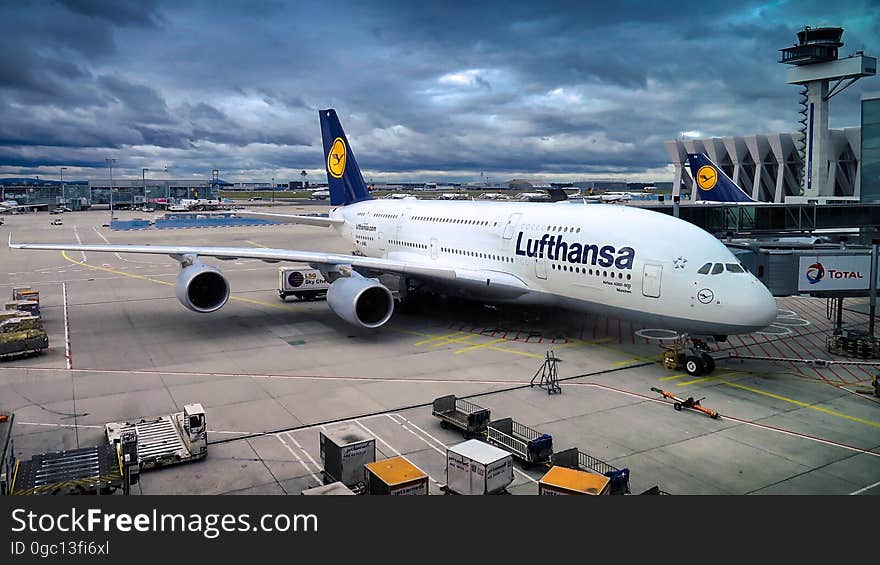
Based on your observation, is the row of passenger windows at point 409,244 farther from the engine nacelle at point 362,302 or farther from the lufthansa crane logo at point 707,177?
the lufthansa crane logo at point 707,177

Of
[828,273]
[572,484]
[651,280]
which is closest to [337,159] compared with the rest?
[651,280]

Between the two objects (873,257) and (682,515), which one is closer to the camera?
(682,515)

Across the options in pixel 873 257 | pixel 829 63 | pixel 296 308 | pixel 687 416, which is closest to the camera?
pixel 687 416

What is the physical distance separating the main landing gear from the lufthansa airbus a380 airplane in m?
1.06

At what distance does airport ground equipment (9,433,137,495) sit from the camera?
10031mm

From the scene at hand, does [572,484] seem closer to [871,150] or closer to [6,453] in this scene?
[6,453]

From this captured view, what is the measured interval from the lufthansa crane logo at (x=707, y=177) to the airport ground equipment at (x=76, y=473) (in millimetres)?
52113

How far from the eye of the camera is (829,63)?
6450 centimetres

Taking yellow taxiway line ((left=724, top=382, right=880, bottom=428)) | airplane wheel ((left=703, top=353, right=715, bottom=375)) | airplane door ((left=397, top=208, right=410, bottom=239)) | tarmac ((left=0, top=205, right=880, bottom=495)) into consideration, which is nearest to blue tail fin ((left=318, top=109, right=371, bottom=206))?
airplane door ((left=397, top=208, right=410, bottom=239))

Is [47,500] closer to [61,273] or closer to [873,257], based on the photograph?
[873,257]

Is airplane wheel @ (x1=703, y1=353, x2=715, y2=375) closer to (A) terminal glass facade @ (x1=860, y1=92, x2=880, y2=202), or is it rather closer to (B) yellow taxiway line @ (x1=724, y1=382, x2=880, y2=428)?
(B) yellow taxiway line @ (x1=724, y1=382, x2=880, y2=428)

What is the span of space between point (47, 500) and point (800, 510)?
867cm

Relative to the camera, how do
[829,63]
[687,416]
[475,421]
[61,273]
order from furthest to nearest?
[829,63], [61,273], [687,416], [475,421]

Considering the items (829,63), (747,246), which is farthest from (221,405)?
(829,63)
